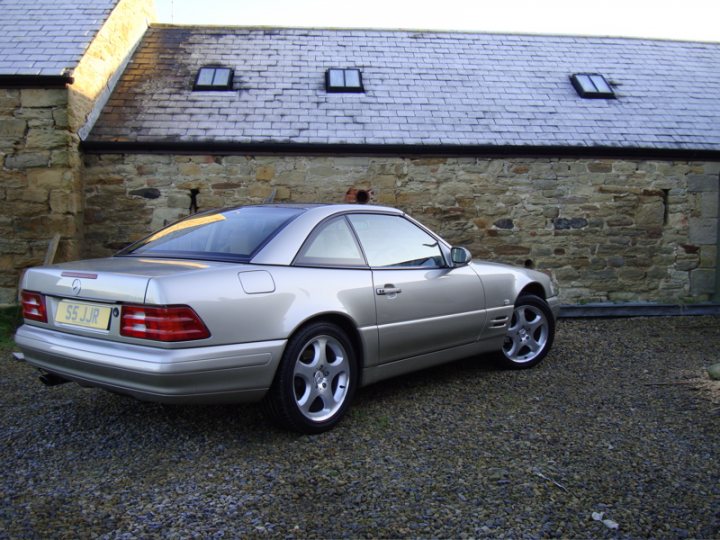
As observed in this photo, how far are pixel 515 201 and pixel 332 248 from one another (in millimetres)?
5747

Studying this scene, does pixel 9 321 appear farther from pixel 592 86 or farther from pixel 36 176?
pixel 592 86

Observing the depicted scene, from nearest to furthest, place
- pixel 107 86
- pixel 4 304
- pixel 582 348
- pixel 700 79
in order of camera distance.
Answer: pixel 582 348 < pixel 4 304 < pixel 107 86 < pixel 700 79

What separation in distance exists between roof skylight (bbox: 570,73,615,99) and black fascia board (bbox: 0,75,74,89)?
25.6 feet

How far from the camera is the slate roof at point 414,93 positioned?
868 centimetres

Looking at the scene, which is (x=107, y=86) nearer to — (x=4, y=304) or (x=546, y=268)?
(x=4, y=304)

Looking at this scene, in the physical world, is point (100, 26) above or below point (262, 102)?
above

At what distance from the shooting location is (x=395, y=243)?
4223 millimetres

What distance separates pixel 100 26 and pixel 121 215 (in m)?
2.70

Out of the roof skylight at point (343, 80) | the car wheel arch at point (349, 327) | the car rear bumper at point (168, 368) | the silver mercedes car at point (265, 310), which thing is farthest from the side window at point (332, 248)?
the roof skylight at point (343, 80)

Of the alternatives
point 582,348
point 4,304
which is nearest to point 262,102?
point 4,304

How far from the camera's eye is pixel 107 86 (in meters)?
8.96

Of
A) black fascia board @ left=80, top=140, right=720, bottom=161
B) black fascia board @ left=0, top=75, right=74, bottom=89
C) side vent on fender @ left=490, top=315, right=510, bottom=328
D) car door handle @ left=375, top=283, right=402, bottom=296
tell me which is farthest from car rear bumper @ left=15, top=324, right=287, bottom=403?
black fascia board @ left=80, top=140, right=720, bottom=161

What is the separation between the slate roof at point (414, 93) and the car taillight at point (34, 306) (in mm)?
5142

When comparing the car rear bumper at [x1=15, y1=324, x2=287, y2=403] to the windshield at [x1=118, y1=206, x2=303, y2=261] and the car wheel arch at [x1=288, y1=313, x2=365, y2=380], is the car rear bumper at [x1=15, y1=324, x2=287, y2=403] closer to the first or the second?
the car wheel arch at [x1=288, y1=313, x2=365, y2=380]
